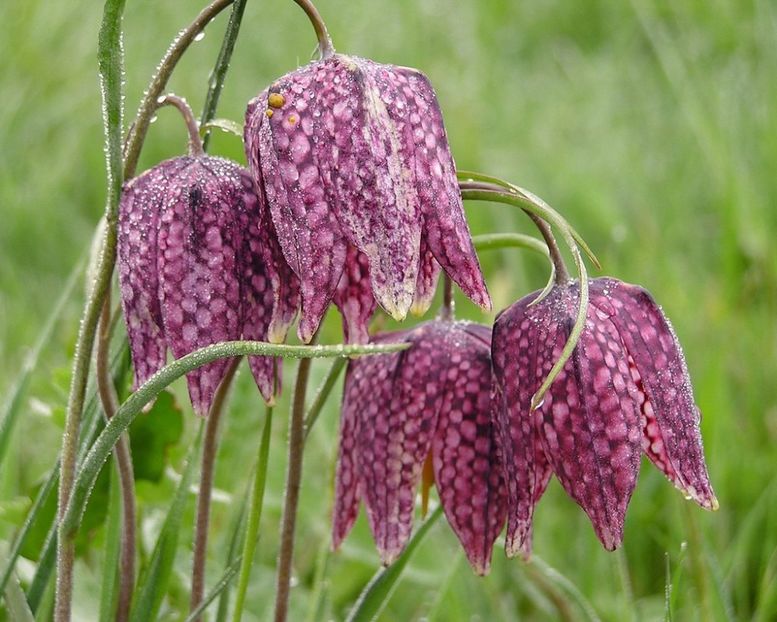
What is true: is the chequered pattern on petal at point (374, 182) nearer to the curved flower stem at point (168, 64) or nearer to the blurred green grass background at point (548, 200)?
the curved flower stem at point (168, 64)

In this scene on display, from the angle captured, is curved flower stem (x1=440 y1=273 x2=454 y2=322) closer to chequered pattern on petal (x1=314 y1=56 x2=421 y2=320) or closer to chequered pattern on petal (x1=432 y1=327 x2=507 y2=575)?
chequered pattern on petal (x1=432 y1=327 x2=507 y2=575)

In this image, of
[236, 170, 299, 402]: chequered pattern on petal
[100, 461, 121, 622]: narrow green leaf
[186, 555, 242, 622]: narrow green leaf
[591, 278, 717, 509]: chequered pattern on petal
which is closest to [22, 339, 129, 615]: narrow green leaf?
[100, 461, 121, 622]: narrow green leaf

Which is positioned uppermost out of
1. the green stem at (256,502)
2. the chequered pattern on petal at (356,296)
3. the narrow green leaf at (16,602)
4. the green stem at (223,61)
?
the green stem at (223,61)

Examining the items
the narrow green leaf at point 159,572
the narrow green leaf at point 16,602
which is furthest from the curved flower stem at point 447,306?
the narrow green leaf at point 16,602

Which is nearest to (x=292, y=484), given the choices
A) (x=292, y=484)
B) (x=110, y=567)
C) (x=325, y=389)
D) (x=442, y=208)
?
(x=292, y=484)

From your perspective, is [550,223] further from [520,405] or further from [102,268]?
[102,268]

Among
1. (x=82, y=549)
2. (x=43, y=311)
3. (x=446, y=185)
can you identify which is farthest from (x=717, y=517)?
(x=43, y=311)
